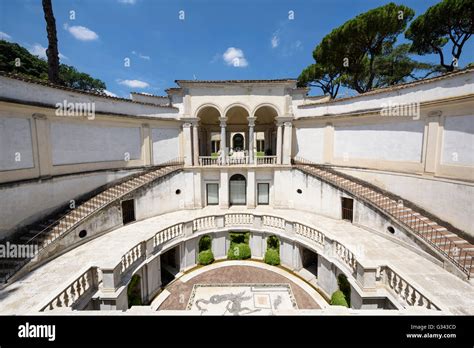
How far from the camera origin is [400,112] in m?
14.1

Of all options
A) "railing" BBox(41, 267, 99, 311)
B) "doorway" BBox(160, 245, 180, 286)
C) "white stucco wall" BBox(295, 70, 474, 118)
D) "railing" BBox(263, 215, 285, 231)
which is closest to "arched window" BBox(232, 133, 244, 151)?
"white stucco wall" BBox(295, 70, 474, 118)

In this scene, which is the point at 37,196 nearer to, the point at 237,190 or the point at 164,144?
the point at 164,144

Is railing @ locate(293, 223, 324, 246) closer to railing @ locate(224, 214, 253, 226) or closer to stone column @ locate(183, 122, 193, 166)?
railing @ locate(224, 214, 253, 226)

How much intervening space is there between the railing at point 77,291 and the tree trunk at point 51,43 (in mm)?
20206

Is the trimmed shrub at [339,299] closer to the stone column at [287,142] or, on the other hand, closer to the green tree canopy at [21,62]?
the stone column at [287,142]

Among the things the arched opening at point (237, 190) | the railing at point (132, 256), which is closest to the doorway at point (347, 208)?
the arched opening at point (237, 190)

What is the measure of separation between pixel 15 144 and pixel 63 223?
528 cm

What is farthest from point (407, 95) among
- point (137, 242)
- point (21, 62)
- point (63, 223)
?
point (21, 62)

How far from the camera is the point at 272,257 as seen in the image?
49.1ft

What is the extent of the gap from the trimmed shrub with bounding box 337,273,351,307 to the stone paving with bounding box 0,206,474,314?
1655 mm

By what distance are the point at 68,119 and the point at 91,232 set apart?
8207 millimetres
